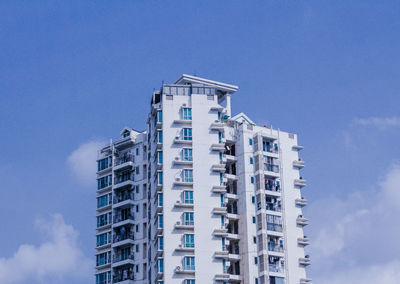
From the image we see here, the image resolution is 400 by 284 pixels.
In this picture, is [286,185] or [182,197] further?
[286,185]

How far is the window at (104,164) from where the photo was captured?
125312 millimetres

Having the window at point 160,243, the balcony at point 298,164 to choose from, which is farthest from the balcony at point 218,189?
the balcony at point 298,164

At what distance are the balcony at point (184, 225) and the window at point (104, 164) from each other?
22201 mm

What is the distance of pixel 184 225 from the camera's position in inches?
4208

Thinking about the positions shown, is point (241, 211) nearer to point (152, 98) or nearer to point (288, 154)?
point (288, 154)

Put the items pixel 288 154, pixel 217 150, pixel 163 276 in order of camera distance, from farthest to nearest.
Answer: pixel 288 154 < pixel 217 150 < pixel 163 276

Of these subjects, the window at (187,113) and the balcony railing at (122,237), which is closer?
the window at (187,113)

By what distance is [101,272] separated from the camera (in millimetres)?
121000

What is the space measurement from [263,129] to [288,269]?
20.7 meters

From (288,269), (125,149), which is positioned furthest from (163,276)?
(125,149)

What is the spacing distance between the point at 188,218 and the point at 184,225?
1205 millimetres

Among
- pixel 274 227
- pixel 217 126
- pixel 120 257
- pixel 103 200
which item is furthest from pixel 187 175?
pixel 103 200

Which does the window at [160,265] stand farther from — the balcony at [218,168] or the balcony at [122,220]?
the balcony at [122,220]

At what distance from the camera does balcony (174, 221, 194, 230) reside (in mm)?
106688
